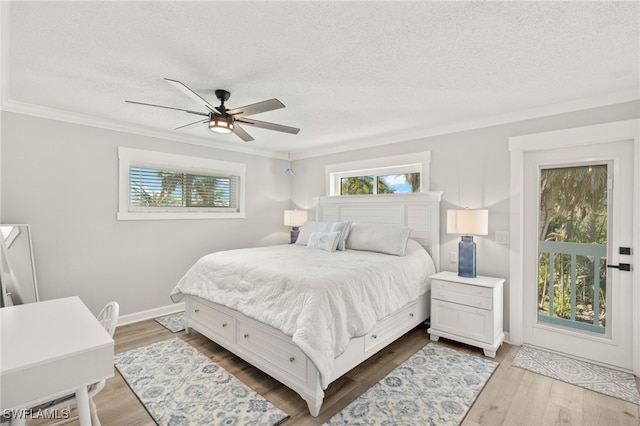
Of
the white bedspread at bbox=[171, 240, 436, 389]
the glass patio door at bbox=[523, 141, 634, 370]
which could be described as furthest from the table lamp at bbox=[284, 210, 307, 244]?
the glass patio door at bbox=[523, 141, 634, 370]

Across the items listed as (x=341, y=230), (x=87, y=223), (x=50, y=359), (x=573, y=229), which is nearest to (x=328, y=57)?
(x=50, y=359)

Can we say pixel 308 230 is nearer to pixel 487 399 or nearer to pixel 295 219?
pixel 295 219

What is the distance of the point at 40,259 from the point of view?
123 inches

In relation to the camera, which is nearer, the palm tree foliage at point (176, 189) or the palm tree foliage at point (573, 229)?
the palm tree foliage at point (573, 229)

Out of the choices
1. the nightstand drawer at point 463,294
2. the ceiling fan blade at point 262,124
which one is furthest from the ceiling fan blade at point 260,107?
the nightstand drawer at point 463,294

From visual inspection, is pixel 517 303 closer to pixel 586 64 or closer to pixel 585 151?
pixel 585 151

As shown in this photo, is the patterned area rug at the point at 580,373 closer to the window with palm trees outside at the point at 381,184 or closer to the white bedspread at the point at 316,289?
the white bedspread at the point at 316,289

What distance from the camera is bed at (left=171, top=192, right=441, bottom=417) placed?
6.93 feet

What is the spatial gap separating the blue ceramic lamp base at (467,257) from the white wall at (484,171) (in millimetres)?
266

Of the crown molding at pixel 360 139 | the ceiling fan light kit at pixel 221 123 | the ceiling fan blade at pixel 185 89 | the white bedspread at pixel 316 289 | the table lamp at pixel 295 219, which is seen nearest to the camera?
the ceiling fan blade at pixel 185 89

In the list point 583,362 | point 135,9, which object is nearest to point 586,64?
point 583,362

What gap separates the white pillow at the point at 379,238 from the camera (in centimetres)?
345

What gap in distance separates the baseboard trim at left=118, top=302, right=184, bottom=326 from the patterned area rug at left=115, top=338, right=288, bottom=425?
0.89 metres

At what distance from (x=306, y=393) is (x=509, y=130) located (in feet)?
10.6
